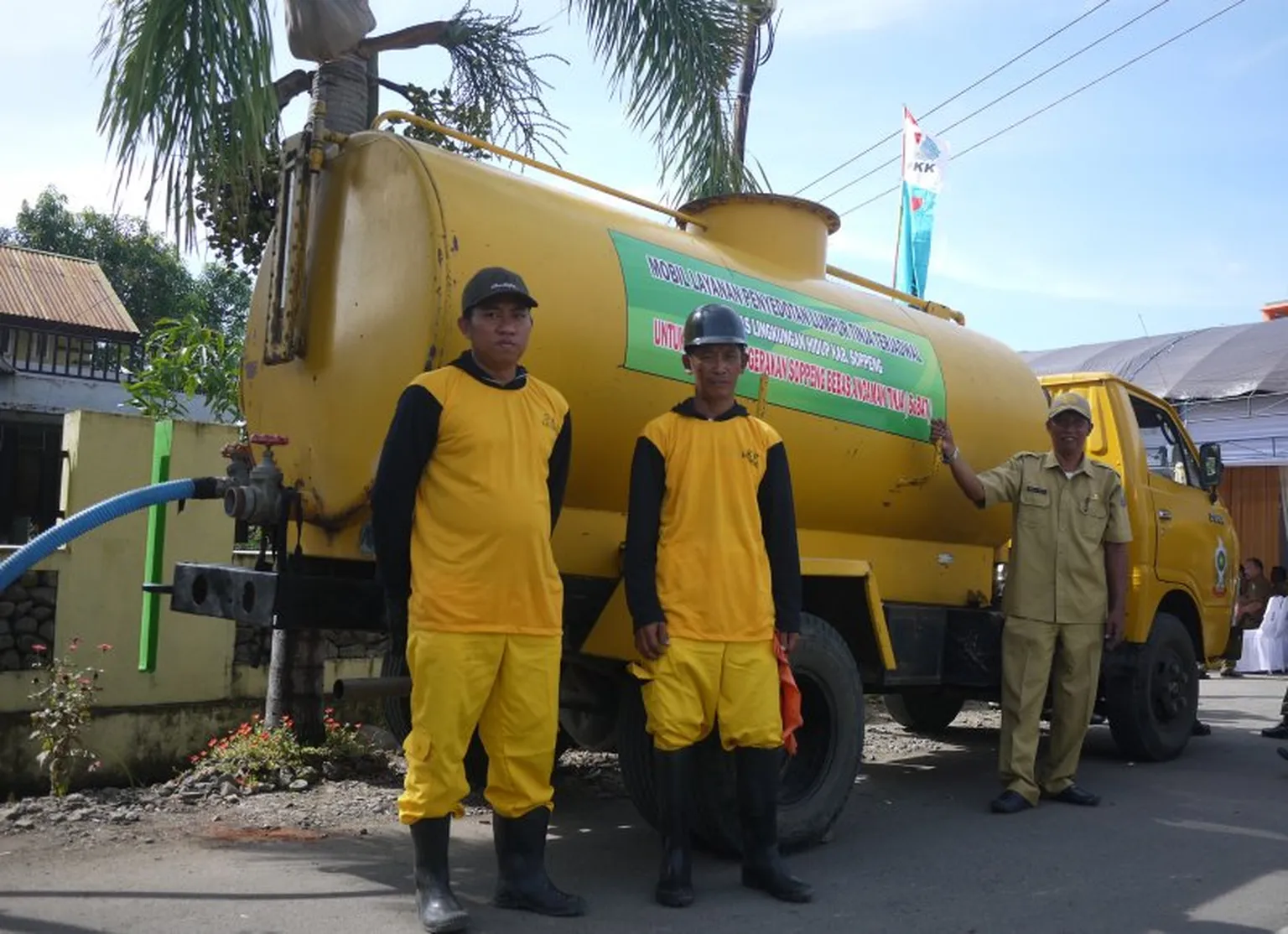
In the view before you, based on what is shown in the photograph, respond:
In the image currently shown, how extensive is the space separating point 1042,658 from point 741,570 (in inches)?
90.3

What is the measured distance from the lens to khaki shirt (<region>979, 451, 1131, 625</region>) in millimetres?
5652

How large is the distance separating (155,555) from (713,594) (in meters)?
3.52

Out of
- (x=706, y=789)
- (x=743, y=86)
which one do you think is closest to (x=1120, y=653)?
(x=706, y=789)

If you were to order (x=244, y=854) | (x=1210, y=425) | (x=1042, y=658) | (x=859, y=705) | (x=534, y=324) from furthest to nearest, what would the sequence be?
(x=1210, y=425) < (x=1042, y=658) < (x=859, y=705) < (x=244, y=854) < (x=534, y=324)

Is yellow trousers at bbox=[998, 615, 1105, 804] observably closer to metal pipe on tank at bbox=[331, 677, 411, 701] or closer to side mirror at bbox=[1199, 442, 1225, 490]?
side mirror at bbox=[1199, 442, 1225, 490]

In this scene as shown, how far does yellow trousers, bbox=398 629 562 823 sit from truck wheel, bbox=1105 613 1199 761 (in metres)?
4.25

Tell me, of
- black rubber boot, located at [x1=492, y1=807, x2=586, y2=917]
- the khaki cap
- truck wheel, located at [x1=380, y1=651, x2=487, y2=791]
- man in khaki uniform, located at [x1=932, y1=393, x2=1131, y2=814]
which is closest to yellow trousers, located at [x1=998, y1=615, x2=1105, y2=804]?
man in khaki uniform, located at [x1=932, y1=393, x2=1131, y2=814]

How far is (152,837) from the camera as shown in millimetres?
4676

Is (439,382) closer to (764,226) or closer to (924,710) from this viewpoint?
(764,226)

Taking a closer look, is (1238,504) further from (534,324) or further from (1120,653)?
(534,324)

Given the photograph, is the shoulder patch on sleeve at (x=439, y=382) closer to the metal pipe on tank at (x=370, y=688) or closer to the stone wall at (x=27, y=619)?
the metal pipe on tank at (x=370, y=688)

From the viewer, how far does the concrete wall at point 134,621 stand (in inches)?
252

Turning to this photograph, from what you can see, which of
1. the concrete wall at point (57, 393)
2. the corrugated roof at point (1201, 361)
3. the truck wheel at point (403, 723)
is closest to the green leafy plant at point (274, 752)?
the truck wheel at point (403, 723)

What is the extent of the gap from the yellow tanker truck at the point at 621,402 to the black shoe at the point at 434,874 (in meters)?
0.83
